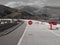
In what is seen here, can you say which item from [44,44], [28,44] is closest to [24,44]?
[28,44]

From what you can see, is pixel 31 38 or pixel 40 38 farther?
pixel 31 38

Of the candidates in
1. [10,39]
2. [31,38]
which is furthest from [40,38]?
[10,39]

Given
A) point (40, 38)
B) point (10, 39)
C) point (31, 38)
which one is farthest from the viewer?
point (31, 38)

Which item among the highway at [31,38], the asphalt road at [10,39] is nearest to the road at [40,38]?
the highway at [31,38]

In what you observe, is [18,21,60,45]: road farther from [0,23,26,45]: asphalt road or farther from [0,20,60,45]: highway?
[0,23,26,45]: asphalt road

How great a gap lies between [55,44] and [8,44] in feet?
9.98

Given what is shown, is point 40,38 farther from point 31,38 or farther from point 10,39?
point 10,39

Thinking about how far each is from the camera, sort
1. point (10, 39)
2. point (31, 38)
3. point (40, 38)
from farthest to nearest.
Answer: point (31, 38), point (40, 38), point (10, 39)

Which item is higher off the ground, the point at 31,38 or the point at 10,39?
the point at 10,39

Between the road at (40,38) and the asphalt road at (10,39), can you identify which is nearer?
the asphalt road at (10,39)

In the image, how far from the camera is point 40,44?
54.7ft

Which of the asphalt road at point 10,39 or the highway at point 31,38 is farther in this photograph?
the highway at point 31,38

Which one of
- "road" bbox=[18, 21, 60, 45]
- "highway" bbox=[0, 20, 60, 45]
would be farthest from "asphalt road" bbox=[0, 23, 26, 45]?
"road" bbox=[18, 21, 60, 45]

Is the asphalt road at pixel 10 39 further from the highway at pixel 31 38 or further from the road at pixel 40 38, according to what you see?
the road at pixel 40 38
